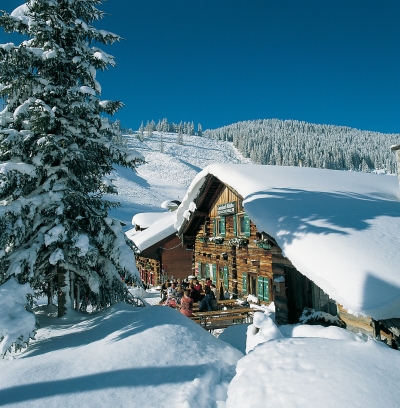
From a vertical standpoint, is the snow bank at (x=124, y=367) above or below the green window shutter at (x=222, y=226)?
below

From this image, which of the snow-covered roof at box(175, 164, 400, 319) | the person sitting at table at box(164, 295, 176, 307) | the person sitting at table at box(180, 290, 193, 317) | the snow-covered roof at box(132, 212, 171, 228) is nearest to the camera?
the snow-covered roof at box(175, 164, 400, 319)

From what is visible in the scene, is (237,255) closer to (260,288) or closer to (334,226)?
(260,288)

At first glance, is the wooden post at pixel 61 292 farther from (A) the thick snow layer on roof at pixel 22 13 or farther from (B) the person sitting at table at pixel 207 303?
(A) the thick snow layer on roof at pixel 22 13

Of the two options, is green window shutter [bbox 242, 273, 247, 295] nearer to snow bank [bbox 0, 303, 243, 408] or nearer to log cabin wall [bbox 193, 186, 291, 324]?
log cabin wall [bbox 193, 186, 291, 324]

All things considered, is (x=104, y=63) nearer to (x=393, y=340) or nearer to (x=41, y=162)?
(x=41, y=162)

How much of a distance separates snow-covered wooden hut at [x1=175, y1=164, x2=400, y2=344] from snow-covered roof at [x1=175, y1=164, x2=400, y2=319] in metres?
0.02

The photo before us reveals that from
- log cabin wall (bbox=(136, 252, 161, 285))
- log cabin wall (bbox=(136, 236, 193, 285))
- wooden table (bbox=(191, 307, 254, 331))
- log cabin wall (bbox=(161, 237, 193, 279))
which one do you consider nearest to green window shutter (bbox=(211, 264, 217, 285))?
wooden table (bbox=(191, 307, 254, 331))

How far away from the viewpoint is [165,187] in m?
85.3

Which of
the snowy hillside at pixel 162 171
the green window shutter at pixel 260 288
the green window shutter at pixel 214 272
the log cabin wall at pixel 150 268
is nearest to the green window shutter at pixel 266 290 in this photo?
the green window shutter at pixel 260 288

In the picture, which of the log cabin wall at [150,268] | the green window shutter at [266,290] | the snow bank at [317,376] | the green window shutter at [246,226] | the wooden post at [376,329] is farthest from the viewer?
the log cabin wall at [150,268]

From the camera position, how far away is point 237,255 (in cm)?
1509

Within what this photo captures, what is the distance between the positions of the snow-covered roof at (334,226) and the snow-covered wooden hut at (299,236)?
2 cm

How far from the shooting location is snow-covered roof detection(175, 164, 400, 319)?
561cm

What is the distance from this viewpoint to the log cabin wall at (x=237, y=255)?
12026mm
